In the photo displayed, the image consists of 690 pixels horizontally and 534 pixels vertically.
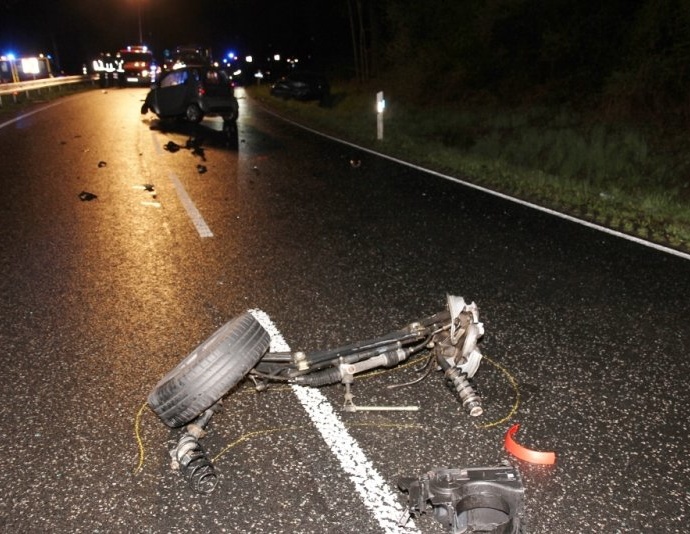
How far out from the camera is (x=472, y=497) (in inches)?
101

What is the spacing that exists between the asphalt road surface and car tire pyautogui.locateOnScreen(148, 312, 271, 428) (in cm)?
27

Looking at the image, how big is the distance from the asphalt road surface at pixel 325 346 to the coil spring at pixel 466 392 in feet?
0.26

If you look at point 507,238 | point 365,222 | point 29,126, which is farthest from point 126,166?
point 29,126

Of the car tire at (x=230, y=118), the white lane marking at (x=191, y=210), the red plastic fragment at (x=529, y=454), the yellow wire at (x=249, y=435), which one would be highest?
the car tire at (x=230, y=118)

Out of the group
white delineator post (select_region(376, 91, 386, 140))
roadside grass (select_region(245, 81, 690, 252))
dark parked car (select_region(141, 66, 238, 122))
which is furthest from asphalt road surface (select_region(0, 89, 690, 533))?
dark parked car (select_region(141, 66, 238, 122))

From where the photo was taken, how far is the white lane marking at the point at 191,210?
723 cm

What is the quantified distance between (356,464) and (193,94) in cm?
1713

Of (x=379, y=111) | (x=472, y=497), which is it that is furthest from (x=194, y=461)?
(x=379, y=111)

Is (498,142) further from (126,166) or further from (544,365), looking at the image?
(544,365)

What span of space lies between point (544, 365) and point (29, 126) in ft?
61.4

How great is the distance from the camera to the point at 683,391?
3.83 meters

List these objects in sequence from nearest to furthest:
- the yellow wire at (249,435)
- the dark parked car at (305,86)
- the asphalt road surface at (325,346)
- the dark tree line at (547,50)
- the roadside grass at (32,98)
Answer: the asphalt road surface at (325,346) → the yellow wire at (249,435) → the dark tree line at (547,50) → the roadside grass at (32,98) → the dark parked car at (305,86)

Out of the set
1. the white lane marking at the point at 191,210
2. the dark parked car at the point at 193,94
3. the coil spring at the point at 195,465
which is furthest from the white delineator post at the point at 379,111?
the coil spring at the point at 195,465

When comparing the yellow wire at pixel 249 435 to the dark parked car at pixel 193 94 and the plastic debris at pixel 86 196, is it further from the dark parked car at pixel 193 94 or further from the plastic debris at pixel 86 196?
the dark parked car at pixel 193 94
